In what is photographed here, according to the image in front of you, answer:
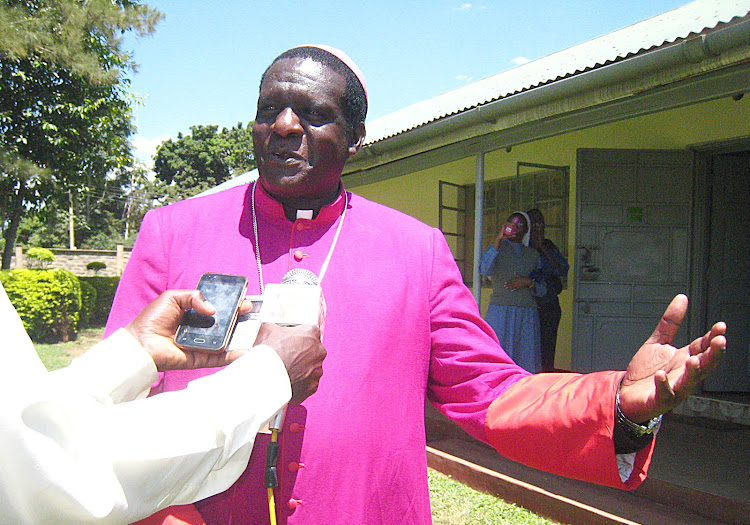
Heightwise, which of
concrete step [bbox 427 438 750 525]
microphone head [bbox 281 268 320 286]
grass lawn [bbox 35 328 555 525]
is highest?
microphone head [bbox 281 268 320 286]

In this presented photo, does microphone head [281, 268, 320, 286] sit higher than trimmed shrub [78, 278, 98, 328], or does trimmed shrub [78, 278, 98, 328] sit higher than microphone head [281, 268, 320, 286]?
microphone head [281, 268, 320, 286]

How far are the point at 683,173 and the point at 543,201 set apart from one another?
1.75m

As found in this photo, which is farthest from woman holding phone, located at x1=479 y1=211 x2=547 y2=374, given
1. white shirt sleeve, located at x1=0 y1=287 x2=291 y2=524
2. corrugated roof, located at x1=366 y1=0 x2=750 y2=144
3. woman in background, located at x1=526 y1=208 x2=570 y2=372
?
white shirt sleeve, located at x1=0 y1=287 x2=291 y2=524

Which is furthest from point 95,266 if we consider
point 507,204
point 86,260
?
point 507,204

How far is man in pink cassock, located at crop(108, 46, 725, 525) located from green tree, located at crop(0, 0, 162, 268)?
1092cm

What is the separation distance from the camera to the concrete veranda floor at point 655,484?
376 centimetres

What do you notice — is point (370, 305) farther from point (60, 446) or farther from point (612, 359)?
point (612, 359)

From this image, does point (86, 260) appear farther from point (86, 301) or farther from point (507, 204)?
point (507, 204)

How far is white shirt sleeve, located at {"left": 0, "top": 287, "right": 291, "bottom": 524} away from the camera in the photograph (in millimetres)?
791

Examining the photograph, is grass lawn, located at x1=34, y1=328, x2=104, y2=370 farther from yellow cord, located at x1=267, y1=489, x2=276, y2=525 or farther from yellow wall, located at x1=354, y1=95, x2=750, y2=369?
yellow cord, located at x1=267, y1=489, x2=276, y2=525

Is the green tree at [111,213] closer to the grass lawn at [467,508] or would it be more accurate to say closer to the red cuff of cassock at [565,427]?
the grass lawn at [467,508]

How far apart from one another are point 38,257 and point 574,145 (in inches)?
928

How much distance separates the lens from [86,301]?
44.4 feet

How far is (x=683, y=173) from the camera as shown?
6246 millimetres
